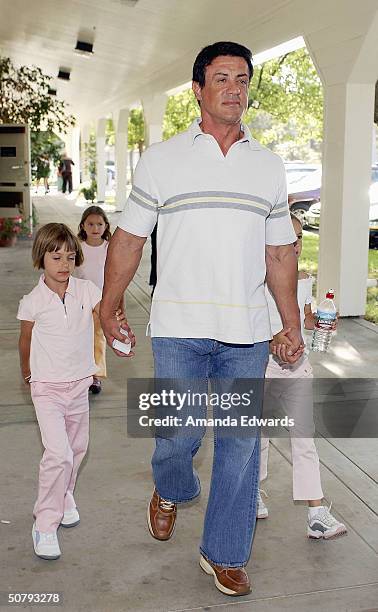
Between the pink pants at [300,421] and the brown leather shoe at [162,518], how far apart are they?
0.60 meters

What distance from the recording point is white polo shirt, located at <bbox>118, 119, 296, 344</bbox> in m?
3.19

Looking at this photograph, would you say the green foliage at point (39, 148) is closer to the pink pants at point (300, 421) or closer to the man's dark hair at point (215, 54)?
the pink pants at point (300, 421)

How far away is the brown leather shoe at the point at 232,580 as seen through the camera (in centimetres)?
335

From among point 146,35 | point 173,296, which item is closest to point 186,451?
point 173,296

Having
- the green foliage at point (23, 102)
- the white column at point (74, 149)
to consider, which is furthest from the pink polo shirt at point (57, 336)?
the white column at point (74, 149)

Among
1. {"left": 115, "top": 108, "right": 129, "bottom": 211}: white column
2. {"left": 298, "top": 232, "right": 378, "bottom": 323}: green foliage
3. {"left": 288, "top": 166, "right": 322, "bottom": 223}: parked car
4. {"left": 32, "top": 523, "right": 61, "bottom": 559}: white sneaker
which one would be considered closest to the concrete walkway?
{"left": 32, "top": 523, "right": 61, "bottom": 559}: white sneaker

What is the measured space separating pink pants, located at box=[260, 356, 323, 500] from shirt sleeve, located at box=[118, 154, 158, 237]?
1.01 meters

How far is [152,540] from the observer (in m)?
3.88

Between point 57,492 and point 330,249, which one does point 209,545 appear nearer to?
point 57,492

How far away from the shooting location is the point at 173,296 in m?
3.29

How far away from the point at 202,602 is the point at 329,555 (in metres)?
0.70

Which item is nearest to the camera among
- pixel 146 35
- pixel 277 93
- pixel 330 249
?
pixel 330 249

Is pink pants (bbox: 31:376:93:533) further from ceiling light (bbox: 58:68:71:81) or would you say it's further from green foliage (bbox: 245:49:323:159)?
green foliage (bbox: 245:49:323:159)

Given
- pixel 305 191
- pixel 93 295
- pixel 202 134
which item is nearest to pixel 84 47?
pixel 305 191
